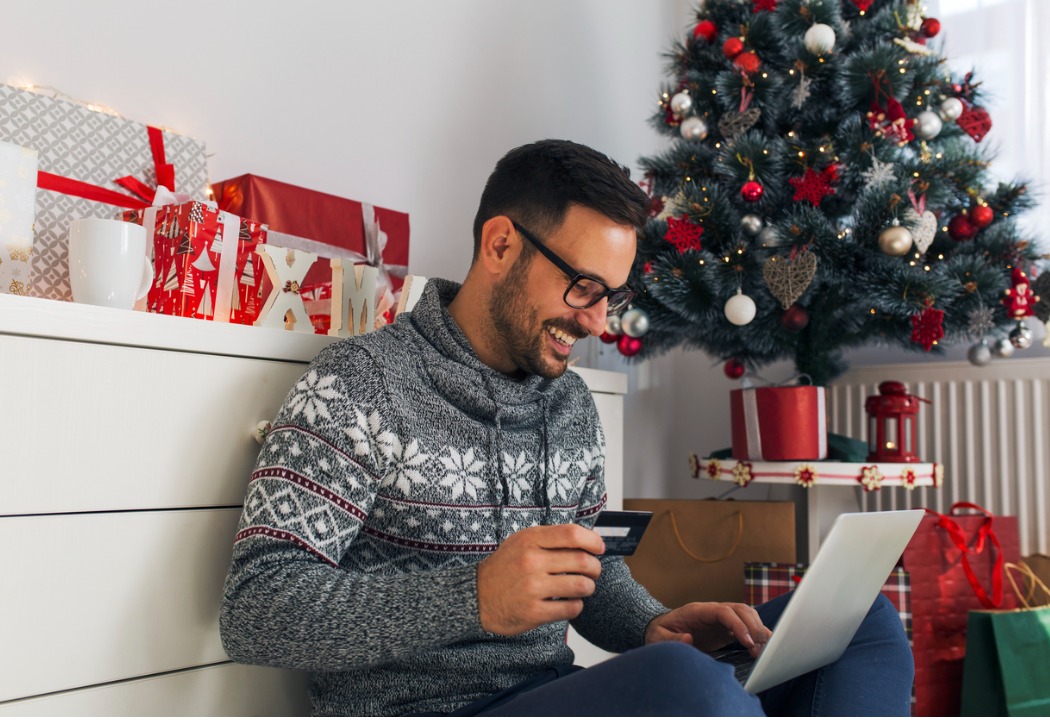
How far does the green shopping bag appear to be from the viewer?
1479mm

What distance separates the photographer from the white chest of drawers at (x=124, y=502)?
0.80 metres

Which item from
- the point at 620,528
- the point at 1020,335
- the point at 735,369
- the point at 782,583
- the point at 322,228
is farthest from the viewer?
the point at 735,369

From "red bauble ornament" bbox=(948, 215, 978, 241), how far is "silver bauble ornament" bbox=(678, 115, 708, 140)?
1.61 feet

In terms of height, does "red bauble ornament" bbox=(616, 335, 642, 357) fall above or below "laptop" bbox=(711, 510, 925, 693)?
above

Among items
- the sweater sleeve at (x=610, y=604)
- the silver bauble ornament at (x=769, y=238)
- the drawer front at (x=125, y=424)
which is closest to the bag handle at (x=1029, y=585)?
the silver bauble ornament at (x=769, y=238)

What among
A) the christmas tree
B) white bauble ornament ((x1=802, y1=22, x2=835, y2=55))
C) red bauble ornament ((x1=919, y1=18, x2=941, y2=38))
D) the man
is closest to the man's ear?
the man

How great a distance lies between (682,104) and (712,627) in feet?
3.65

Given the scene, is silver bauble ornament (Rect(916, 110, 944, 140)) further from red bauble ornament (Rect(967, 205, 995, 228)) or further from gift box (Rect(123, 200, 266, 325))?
gift box (Rect(123, 200, 266, 325))

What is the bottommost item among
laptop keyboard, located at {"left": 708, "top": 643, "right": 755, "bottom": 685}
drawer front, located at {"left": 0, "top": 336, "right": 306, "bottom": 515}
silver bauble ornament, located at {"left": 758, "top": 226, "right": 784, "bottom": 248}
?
laptop keyboard, located at {"left": 708, "top": 643, "right": 755, "bottom": 685}

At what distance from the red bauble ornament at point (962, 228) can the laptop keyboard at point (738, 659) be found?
40.2 inches

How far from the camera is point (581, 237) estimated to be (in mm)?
1046

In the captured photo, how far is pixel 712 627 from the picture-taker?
1.03m

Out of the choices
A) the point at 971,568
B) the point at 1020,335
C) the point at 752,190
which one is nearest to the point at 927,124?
the point at 752,190

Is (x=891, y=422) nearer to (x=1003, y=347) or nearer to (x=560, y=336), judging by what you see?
(x=1003, y=347)
